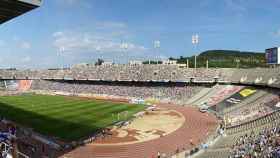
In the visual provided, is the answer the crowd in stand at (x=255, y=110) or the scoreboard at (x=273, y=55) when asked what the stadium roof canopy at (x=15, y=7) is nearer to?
the crowd in stand at (x=255, y=110)

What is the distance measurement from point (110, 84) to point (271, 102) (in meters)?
50.5

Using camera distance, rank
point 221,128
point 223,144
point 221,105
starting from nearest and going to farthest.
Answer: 1. point 223,144
2. point 221,128
3. point 221,105

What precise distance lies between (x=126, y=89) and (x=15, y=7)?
67.8m

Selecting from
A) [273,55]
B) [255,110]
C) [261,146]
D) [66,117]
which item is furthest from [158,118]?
[261,146]

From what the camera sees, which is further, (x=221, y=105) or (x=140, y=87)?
(x=140, y=87)

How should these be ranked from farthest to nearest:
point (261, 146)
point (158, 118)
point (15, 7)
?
1. point (158, 118)
2. point (261, 146)
3. point (15, 7)

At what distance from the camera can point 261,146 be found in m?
25.5

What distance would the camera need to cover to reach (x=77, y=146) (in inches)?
1377

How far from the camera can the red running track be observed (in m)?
32.7

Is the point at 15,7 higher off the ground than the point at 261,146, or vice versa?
the point at 15,7

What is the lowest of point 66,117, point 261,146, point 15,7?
point 66,117

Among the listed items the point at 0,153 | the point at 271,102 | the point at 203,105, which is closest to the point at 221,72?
the point at 203,105

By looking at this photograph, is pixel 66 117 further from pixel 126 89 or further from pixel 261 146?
pixel 126 89

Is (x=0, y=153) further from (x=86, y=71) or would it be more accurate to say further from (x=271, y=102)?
(x=86, y=71)
